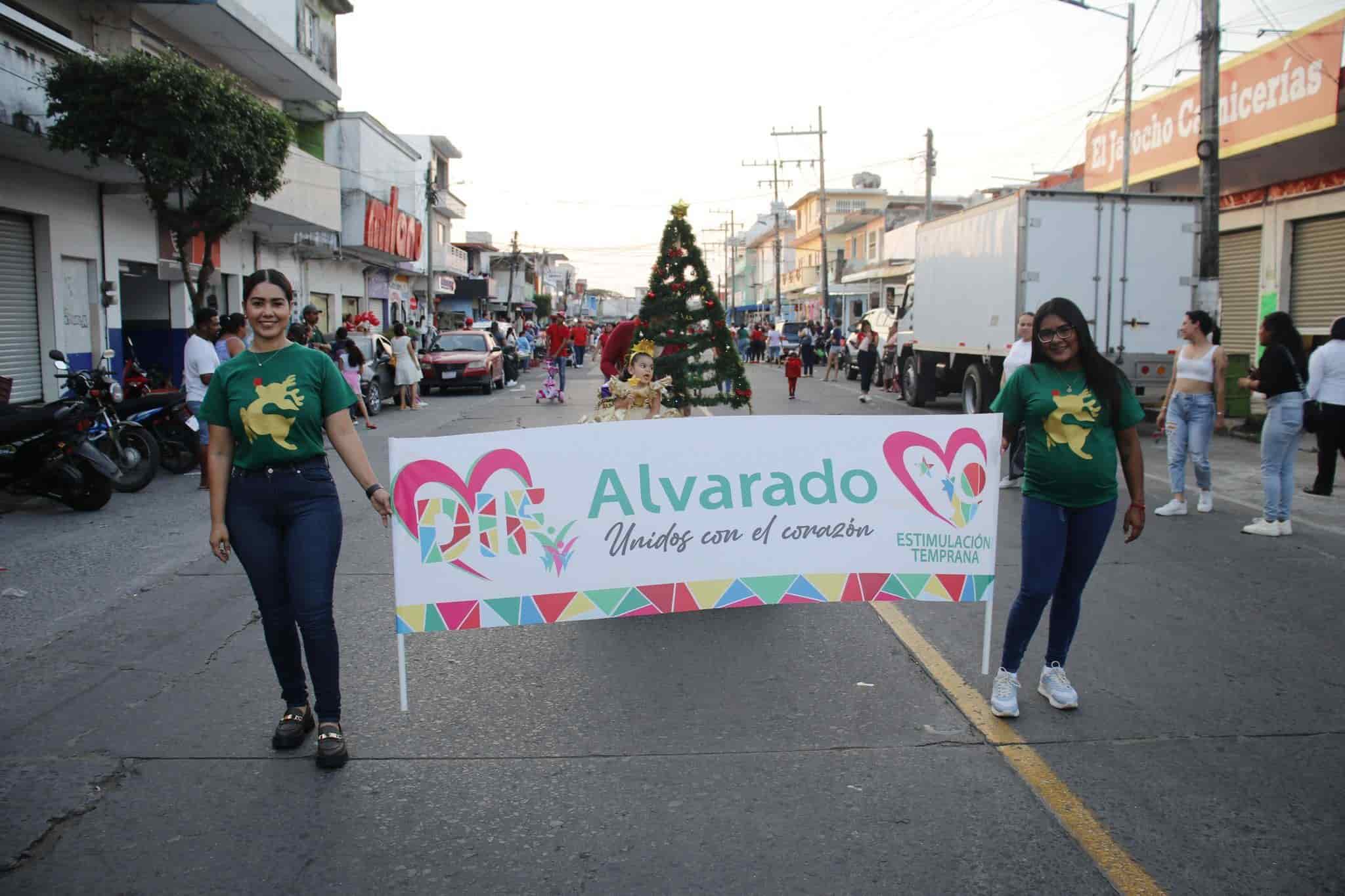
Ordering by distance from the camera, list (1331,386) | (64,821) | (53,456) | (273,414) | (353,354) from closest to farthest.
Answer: (64,821)
(273,414)
(1331,386)
(53,456)
(353,354)

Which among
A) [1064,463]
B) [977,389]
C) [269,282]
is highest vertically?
[269,282]

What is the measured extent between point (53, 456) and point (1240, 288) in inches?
836

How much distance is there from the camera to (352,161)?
33344 mm

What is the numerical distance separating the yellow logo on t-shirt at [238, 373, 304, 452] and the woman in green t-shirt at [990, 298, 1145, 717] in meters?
3.02

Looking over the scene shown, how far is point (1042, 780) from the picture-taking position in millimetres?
3852

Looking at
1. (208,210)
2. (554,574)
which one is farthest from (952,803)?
(208,210)

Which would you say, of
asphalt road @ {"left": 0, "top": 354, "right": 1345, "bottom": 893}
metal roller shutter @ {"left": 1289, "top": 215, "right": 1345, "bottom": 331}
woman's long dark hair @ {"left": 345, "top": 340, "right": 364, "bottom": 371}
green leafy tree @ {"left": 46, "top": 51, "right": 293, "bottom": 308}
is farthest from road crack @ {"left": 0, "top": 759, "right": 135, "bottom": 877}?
metal roller shutter @ {"left": 1289, "top": 215, "right": 1345, "bottom": 331}

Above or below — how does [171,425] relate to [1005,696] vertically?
above

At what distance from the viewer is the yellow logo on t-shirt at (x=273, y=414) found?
3961 millimetres

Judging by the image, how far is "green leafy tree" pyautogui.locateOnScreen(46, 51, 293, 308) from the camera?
542 inches

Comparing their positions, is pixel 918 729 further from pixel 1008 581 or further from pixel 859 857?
pixel 1008 581

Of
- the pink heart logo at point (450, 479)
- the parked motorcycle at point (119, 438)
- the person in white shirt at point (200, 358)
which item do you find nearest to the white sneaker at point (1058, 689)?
the pink heart logo at point (450, 479)

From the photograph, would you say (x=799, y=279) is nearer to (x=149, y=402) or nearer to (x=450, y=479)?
(x=149, y=402)

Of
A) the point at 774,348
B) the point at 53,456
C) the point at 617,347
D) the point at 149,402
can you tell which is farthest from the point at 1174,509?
the point at 774,348
